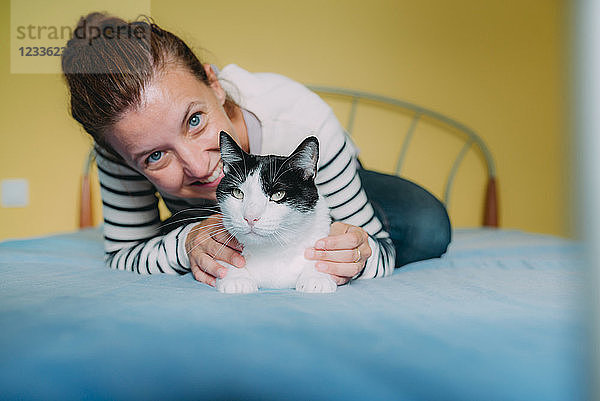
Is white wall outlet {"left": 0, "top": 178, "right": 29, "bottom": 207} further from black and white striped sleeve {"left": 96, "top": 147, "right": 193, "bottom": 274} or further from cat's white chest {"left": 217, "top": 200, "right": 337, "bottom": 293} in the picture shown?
cat's white chest {"left": 217, "top": 200, "right": 337, "bottom": 293}

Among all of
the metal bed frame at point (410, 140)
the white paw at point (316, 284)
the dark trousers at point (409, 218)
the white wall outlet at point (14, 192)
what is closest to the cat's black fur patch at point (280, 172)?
the white paw at point (316, 284)

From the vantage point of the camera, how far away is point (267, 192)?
2.16ft

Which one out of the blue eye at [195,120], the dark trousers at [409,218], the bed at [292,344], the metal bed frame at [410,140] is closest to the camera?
the bed at [292,344]

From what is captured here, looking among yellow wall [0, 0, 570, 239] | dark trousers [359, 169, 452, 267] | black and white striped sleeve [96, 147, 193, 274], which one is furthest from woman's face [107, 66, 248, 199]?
yellow wall [0, 0, 570, 239]

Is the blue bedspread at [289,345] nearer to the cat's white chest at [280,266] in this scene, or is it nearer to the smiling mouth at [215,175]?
the cat's white chest at [280,266]

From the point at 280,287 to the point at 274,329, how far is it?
212 mm

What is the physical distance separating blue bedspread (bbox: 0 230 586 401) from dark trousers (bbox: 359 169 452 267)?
16.0 inches

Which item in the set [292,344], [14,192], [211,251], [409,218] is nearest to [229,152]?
[211,251]

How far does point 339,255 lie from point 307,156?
165 millimetres

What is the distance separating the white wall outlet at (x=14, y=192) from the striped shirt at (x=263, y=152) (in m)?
0.99

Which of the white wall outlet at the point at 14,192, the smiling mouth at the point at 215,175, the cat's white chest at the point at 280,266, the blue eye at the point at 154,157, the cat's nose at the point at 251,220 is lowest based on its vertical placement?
the white wall outlet at the point at 14,192

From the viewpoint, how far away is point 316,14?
5.36 feet

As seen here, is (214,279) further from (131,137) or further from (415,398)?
(415,398)

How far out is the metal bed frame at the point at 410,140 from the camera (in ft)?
5.67
